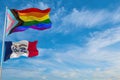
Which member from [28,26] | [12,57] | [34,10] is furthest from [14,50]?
[34,10]

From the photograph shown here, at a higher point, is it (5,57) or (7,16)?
(7,16)

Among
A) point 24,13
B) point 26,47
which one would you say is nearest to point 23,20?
point 24,13

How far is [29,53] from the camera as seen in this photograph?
3412 centimetres

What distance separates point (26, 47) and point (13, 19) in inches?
160

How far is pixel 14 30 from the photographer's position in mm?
34344

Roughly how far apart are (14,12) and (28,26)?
8.61 feet

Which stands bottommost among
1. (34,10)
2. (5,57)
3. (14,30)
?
(5,57)

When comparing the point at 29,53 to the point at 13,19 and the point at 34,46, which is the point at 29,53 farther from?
the point at 13,19

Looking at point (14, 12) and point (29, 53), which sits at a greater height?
point (14, 12)

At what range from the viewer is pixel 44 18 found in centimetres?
3419

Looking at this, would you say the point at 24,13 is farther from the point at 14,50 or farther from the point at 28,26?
the point at 14,50

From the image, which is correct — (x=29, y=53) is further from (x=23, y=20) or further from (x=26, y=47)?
(x=23, y=20)

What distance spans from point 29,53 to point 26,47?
2.82 feet

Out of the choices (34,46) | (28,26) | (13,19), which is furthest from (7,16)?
(34,46)
